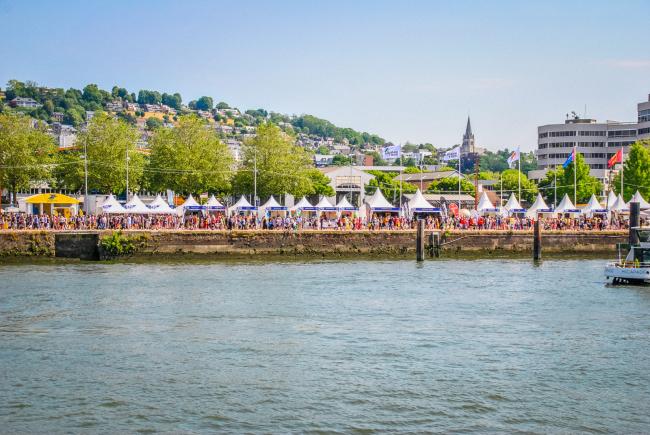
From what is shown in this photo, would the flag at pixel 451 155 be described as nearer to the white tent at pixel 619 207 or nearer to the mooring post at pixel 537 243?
the white tent at pixel 619 207

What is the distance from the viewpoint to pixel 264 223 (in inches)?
2618

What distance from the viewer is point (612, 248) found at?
69.6 metres

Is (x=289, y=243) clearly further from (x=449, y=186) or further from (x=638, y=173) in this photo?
(x=449, y=186)

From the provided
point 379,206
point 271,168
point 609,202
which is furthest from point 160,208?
point 609,202

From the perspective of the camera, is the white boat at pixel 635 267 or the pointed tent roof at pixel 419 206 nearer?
the white boat at pixel 635 267

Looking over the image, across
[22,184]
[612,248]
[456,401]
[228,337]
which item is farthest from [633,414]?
[22,184]

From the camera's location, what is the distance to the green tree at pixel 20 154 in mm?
81688

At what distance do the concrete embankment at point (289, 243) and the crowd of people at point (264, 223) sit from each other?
168 centimetres

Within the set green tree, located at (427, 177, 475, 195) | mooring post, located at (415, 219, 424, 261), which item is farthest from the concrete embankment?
green tree, located at (427, 177, 475, 195)

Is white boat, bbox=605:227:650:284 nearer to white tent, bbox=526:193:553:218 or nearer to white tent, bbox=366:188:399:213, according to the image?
white tent, bbox=366:188:399:213

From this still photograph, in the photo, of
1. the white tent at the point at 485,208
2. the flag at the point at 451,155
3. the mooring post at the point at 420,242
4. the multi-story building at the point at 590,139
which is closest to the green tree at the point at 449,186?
the multi-story building at the point at 590,139

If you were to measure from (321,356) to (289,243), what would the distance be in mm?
36198

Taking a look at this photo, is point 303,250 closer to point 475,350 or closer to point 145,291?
point 145,291

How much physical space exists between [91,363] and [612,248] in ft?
173
